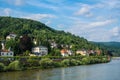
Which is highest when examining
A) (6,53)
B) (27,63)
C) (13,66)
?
(6,53)

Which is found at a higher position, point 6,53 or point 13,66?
point 6,53

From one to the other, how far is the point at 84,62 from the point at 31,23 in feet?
312

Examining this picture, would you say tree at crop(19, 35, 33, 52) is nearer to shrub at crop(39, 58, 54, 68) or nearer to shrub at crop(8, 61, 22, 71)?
shrub at crop(39, 58, 54, 68)

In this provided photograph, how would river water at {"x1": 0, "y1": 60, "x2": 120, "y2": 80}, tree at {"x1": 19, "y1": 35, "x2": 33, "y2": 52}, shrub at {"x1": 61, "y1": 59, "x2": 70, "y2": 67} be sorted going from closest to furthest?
river water at {"x1": 0, "y1": 60, "x2": 120, "y2": 80}
shrub at {"x1": 61, "y1": 59, "x2": 70, "y2": 67}
tree at {"x1": 19, "y1": 35, "x2": 33, "y2": 52}

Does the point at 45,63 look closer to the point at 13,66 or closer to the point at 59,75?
the point at 13,66

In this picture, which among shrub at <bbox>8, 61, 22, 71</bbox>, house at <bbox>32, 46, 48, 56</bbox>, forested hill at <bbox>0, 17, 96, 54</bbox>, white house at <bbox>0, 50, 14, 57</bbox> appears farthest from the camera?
forested hill at <bbox>0, 17, 96, 54</bbox>

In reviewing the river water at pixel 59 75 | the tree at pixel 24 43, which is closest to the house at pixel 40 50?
the tree at pixel 24 43

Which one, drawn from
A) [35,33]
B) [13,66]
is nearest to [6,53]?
[13,66]

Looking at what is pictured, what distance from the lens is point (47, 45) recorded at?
10100 centimetres

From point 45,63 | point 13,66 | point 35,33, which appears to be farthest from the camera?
point 35,33

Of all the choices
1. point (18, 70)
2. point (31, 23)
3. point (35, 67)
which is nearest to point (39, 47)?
point (35, 67)

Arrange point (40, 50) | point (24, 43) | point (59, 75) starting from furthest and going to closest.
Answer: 1. point (40, 50)
2. point (24, 43)
3. point (59, 75)

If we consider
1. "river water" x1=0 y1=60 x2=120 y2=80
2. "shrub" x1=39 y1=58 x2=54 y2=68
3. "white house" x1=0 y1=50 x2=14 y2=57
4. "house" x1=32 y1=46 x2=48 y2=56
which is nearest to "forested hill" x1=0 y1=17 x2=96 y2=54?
"house" x1=32 y1=46 x2=48 y2=56

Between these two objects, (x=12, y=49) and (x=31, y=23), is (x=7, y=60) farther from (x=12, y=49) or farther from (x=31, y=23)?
(x=31, y=23)
